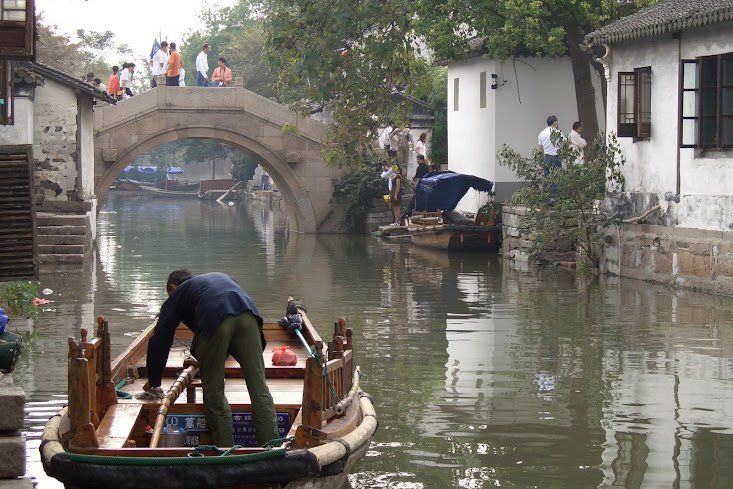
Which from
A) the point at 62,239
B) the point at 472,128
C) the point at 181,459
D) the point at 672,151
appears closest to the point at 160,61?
the point at 472,128

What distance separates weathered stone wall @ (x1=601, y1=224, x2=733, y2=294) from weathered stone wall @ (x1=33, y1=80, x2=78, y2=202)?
1020 centimetres

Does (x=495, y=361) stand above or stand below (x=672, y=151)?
below

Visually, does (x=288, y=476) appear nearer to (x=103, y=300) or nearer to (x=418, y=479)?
(x=418, y=479)

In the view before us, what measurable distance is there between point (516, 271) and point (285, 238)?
36.6 feet

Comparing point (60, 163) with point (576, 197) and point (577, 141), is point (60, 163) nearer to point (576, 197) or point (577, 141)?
point (577, 141)

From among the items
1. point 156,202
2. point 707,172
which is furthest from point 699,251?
point 156,202

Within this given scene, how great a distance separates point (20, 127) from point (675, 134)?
33.9 ft

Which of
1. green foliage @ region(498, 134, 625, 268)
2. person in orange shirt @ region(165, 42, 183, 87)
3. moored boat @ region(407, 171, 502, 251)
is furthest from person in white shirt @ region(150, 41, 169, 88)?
green foliage @ region(498, 134, 625, 268)

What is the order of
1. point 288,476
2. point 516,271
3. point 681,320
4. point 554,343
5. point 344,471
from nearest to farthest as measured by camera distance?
point 288,476, point 344,471, point 554,343, point 681,320, point 516,271

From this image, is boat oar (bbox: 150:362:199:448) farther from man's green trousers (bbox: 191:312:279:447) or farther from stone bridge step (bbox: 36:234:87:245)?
stone bridge step (bbox: 36:234:87:245)

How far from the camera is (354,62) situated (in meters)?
23.2

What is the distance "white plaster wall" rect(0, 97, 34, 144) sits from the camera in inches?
806

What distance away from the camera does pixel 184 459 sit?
641cm

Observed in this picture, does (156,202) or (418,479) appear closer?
(418,479)
